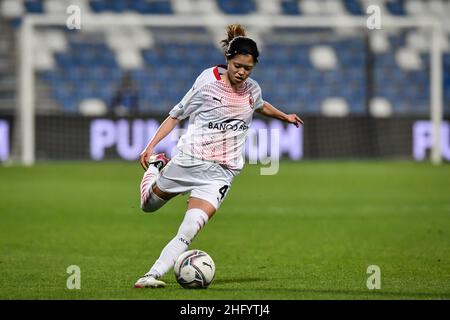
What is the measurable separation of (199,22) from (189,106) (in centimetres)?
1686

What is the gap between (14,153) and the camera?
24078mm

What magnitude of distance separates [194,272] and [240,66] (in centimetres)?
152

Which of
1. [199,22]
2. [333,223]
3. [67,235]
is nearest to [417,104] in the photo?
[199,22]

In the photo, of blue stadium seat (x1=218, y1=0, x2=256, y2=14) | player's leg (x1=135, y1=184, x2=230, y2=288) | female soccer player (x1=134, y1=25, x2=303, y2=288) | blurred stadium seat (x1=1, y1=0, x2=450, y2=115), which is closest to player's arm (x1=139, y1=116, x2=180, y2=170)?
female soccer player (x1=134, y1=25, x2=303, y2=288)

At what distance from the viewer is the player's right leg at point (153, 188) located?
26.0ft

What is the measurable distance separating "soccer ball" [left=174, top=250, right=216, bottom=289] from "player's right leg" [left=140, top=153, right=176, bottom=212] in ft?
1.90

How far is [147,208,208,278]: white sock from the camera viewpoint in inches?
295

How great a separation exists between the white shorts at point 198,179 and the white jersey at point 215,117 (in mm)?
61

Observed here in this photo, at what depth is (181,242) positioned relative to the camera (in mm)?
7574

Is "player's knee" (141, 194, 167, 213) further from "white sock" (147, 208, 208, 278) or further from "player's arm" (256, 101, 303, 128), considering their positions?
"player's arm" (256, 101, 303, 128)

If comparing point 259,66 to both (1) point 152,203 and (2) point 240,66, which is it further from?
(2) point 240,66

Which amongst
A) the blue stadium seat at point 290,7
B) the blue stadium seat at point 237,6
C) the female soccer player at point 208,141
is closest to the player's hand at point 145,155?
the female soccer player at point 208,141

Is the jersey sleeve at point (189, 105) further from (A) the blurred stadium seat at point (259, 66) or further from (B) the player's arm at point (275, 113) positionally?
(A) the blurred stadium seat at point (259, 66)

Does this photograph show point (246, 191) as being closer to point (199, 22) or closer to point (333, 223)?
point (333, 223)
